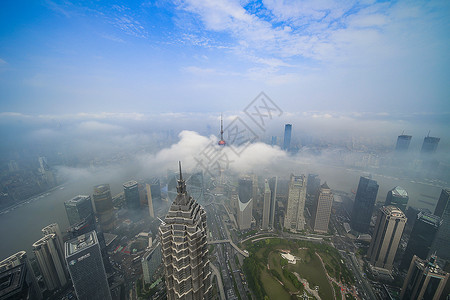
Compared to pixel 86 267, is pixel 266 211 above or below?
below

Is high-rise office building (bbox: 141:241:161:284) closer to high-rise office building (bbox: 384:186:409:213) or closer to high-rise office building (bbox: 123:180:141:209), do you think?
high-rise office building (bbox: 123:180:141:209)

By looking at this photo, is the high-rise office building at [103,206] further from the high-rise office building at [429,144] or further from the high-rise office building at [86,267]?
the high-rise office building at [429,144]

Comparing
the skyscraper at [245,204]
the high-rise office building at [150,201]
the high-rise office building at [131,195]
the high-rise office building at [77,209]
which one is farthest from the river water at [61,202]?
the skyscraper at [245,204]

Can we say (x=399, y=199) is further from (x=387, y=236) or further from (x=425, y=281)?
(x=425, y=281)

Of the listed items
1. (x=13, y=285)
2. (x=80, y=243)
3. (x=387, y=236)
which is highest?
(x=13, y=285)

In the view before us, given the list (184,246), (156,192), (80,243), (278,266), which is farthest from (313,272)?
(156,192)

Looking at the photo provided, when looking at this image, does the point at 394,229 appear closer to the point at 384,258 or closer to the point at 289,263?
the point at 384,258
